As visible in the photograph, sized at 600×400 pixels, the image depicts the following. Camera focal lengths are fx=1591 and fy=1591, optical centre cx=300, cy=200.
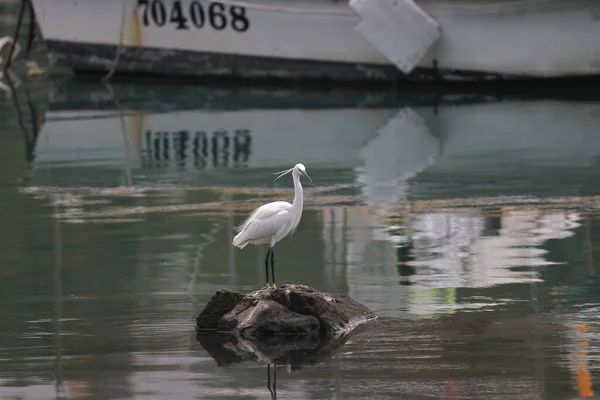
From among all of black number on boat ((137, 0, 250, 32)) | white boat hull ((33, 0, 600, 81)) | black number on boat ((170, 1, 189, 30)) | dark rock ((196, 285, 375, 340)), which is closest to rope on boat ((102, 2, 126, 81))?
white boat hull ((33, 0, 600, 81))

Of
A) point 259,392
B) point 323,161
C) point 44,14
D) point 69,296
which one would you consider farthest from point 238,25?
point 259,392

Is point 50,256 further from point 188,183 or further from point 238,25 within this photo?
point 238,25

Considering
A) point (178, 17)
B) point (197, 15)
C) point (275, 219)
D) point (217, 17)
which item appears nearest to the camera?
point (275, 219)

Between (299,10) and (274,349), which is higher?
(299,10)

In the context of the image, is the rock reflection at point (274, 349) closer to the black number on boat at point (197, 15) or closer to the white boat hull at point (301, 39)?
the white boat hull at point (301, 39)

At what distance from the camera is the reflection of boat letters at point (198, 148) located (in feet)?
66.5

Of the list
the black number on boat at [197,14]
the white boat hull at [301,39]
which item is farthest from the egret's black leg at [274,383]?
the black number on boat at [197,14]

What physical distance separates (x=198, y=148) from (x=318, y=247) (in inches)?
317

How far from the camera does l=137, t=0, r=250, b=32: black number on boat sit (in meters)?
30.2

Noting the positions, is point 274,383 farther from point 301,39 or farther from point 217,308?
point 301,39

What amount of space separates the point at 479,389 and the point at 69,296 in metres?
4.31

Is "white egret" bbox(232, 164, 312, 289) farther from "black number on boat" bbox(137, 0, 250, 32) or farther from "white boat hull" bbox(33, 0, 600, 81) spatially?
"black number on boat" bbox(137, 0, 250, 32)

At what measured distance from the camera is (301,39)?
2955 cm

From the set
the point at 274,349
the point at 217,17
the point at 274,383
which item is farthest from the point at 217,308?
the point at 217,17
